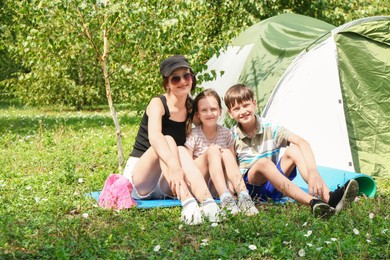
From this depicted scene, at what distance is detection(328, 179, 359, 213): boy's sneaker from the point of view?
493 cm

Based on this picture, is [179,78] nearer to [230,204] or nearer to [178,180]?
[178,180]

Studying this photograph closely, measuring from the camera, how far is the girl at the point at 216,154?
501 cm

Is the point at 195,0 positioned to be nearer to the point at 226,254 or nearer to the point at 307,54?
the point at 307,54

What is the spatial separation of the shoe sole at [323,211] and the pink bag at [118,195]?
1486mm

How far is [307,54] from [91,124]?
7578 mm

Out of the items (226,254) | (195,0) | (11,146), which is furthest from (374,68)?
(11,146)

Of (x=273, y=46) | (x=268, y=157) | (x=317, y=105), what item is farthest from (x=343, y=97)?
(x=268, y=157)

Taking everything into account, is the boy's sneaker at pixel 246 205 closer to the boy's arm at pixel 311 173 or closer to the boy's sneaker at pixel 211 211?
the boy's sneaker at pixel 211 211

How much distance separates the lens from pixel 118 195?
5.30 metres

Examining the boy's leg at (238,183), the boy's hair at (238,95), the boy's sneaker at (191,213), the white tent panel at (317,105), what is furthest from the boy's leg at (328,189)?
the white tent panel at (317,105)

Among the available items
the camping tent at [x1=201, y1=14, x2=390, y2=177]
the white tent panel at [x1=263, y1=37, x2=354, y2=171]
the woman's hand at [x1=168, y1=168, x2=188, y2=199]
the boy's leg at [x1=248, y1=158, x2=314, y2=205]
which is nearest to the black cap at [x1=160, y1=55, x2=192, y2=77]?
the woman's hand at [x1=168, y1=168, x2=188, y2=199]

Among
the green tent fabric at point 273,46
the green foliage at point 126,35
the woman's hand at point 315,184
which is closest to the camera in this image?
the woman's hand at point 315,184

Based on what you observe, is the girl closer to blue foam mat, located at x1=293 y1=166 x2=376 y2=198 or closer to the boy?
the boy

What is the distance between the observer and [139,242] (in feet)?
13.7
